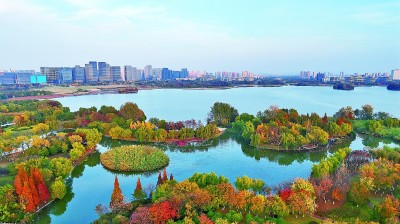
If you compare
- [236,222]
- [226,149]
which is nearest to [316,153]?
[226,149]

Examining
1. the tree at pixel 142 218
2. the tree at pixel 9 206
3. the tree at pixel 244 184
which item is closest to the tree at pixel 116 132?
the tree at pixel 9 206

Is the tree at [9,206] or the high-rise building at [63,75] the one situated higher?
the high-rise building at [63,75]

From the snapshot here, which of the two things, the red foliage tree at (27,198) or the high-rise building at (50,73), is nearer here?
the red foliage tree at (27,198)

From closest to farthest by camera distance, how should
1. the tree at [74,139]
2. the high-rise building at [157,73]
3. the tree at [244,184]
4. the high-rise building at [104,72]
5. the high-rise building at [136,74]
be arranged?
the tree at [244,184] → the tree at [74,139] → the high-rise building at [104,72] → the high-rise building at [136,74] → the high-rise building at [157,73]

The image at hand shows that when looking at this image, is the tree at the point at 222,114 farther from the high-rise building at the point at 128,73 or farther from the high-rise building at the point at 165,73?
the high-rise building at the point at 165,73

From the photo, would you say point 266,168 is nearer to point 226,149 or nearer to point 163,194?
point 226,149

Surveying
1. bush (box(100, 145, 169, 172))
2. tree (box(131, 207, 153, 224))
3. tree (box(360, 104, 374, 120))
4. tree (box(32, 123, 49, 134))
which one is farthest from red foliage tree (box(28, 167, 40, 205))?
tree (box(360, 104, 374, 120))

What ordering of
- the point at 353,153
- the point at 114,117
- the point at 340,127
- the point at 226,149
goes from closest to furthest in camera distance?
the point at 353,153 → the point at 226,149 → the point at 340,127 → the point at 114,117

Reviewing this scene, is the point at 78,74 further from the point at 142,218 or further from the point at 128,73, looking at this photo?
the point at 142,218
